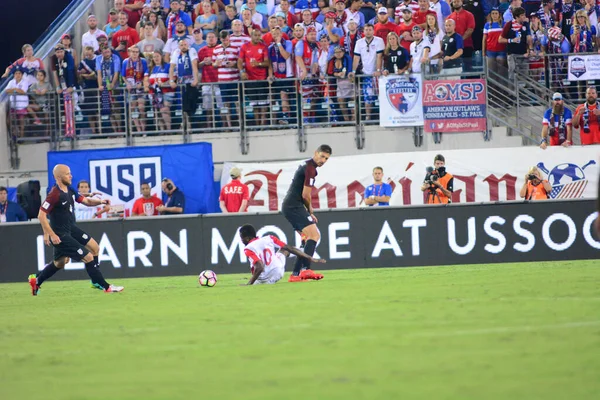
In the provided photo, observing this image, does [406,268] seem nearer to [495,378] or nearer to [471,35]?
[471,35]

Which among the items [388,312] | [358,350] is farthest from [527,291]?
[358,350]

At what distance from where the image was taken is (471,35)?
935 inches

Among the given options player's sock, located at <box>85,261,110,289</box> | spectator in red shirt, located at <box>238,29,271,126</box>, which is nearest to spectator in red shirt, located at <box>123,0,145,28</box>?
spectator in red shirt, located at <box>238,29,271,126</box>

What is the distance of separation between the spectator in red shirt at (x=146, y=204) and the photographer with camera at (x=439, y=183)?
246 inches

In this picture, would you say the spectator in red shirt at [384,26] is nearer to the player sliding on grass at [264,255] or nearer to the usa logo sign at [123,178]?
the usa logo sign at [123,178]

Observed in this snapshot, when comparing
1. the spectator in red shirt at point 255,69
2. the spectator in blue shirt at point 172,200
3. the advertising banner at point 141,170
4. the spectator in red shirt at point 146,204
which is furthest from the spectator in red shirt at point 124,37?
the spectator in blue shirt at point 172,200

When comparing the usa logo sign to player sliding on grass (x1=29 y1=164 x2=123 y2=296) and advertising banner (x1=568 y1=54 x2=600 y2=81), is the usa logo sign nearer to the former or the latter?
player sliding on grass (x1=29 y1=164 x2=123 y2=296)

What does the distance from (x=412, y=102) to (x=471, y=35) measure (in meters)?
2.03

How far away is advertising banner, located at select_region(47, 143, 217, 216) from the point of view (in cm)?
2395

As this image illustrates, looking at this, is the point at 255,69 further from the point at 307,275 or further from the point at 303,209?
the point at 307,275

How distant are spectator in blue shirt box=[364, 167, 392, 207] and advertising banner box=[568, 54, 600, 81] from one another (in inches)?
187

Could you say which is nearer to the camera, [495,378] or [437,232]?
[495,378]

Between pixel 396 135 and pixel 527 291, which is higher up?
pixel 396 135

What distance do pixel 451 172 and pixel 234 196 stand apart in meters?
4.75
